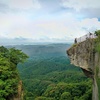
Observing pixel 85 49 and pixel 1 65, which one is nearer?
pixel 1 65

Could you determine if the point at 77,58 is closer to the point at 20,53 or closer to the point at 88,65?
the point at 88,65

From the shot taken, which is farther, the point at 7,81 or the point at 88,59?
the point at 88,59

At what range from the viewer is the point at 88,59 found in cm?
3275

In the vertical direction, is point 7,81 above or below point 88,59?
below

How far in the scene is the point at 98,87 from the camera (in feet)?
99.0

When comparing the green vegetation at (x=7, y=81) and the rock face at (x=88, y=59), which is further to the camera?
the rock face at (x=88, y=59)

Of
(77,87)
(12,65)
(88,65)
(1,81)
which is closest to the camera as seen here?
(1,81)

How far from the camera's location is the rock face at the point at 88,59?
103 feet

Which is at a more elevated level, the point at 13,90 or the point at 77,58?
the point at 77,58

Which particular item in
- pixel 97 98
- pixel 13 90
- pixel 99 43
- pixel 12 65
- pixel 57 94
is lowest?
pixel 57 94

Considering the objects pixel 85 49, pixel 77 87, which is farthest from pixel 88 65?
pixel 77 87

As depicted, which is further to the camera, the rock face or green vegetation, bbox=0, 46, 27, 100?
the rock face

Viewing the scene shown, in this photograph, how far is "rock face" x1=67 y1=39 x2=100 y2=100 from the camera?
31406 millimetres

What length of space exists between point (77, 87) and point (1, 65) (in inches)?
1448
